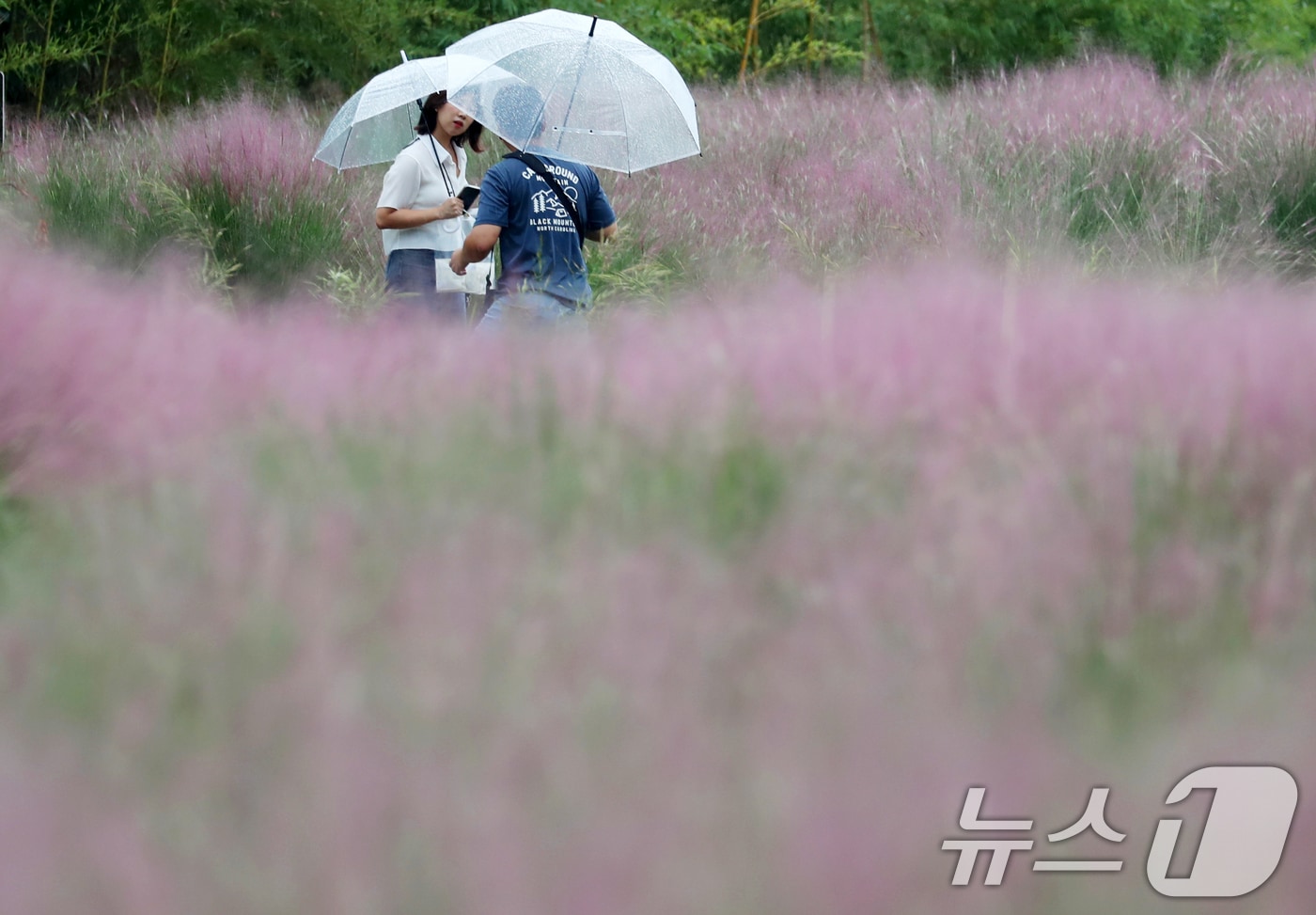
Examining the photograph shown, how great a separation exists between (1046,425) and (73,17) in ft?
47.0

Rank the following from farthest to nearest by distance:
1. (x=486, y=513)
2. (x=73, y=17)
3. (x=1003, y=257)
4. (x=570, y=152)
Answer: (x=73, y=17) < (x=570, y=152) < (x=1003, y=257) < (x=486, y=513)

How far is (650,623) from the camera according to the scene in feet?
4.33

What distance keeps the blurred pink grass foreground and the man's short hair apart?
314 cm

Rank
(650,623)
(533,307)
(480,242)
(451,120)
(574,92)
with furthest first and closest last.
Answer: (451,120) → (574,92) → (480,242) → (533,307) → (650,623)

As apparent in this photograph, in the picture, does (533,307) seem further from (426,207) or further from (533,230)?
(426,207)

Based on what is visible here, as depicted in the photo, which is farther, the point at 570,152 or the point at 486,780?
the point at 570,152

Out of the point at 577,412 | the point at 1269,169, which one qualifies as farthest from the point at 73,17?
the point at 577,412

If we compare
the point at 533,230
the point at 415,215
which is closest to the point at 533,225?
the point at 533,230

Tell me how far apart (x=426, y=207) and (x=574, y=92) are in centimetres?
84

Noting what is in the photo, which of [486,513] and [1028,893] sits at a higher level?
[486,513]

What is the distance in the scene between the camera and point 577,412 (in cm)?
191

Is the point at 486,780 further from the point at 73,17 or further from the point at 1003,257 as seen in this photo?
the point at 73,17

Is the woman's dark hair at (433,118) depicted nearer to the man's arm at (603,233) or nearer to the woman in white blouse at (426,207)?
the woman in white blouse at (426,207)

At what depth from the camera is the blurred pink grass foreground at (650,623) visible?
3.44 feet
